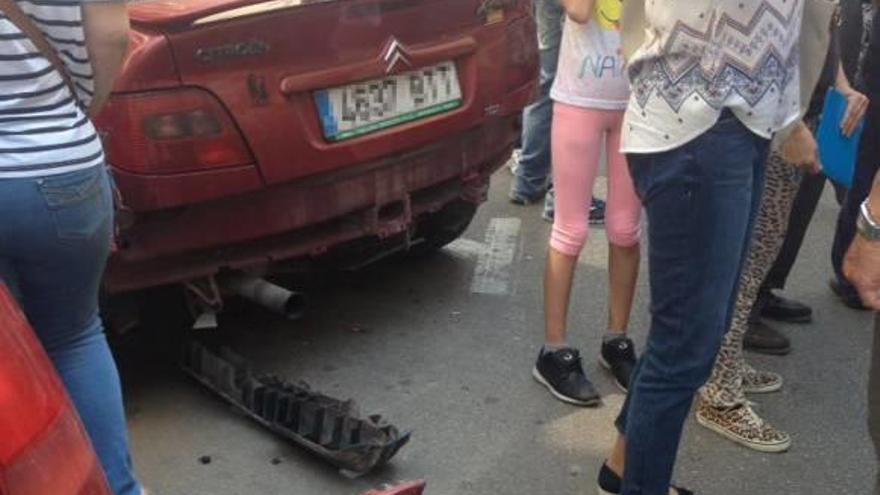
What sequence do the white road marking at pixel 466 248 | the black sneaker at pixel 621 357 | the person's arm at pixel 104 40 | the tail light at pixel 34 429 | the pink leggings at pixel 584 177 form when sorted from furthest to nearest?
the white road marking at pixel 466 248 < the black sneaker at pixel 621 357 < the pink leggings at pixel 584 177 < the person's arm at pixel 104 40 < the tail light at pixel 34 429

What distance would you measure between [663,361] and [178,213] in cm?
148

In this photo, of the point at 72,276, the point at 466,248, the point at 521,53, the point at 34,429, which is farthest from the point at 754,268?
the point at 34,429

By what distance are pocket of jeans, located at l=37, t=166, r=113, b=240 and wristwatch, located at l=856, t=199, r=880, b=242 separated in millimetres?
1429

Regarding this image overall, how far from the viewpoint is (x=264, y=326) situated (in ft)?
13.6

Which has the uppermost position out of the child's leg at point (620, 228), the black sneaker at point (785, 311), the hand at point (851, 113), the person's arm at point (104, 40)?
the person's arm at point (104, 40)

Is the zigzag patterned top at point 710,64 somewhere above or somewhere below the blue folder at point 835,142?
above

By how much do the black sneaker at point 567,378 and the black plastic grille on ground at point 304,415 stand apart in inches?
→ 25.8

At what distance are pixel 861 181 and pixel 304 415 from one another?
2.30 m

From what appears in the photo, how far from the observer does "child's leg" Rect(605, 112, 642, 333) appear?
3445 millimetres

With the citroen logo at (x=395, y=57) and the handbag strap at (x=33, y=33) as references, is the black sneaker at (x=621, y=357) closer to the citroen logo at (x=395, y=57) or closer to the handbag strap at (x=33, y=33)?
the citroen logo at (x=395, y=57)

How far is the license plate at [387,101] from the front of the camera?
3.43 m

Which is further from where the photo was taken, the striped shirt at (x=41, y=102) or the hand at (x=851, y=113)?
the hand at (x=851, y=113)

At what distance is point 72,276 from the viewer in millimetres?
2283

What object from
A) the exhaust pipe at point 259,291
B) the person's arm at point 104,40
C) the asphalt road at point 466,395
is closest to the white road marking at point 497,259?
the asphalt road at point 466,395
